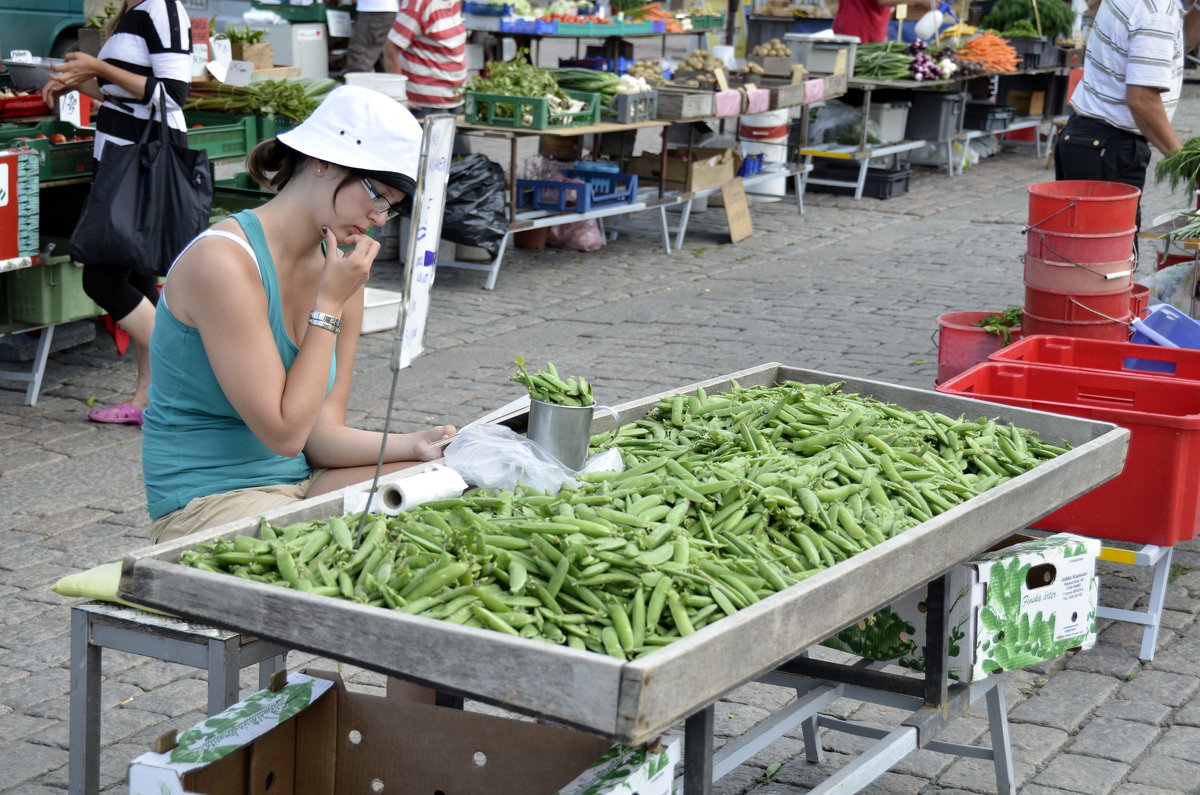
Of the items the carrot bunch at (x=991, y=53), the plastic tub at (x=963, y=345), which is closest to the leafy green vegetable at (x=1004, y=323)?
the plastic tub at (x=963, y=345)

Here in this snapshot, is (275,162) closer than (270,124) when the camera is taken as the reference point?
Yes

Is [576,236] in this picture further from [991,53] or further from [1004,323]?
[991,53]

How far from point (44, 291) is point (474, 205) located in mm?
2998

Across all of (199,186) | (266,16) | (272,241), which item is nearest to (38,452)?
(199,186)

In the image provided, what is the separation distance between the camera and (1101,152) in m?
6.38

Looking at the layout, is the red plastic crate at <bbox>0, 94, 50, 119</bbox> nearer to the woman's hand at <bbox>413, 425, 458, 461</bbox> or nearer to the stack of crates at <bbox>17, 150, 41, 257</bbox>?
the stack of crates at <bbox>17, 150, 41, 257</bbox>

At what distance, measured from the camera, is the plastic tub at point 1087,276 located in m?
5.35

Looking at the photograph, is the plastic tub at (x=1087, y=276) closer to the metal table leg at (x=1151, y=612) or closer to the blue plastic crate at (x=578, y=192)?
the metal table leg at (x=1151, y=612)

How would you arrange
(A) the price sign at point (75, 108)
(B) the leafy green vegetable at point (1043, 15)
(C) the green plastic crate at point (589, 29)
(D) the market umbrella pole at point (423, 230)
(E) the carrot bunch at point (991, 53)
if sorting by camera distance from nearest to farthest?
(D) the market umbrella pole at point (423, 230) < (A) the price sign at point (75, 108) < (C) the green plastic crate at point (589, 29) < (E) the carrot bunch at point (991, 53) < (B) the leafy green vegetable at point (1043, 15)

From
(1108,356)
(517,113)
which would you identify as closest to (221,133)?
(517,113)

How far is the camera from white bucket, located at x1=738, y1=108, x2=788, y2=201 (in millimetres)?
11961

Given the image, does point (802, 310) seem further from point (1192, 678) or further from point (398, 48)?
point (1192, 678)

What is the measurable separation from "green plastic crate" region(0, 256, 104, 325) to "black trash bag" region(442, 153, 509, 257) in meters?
2.62

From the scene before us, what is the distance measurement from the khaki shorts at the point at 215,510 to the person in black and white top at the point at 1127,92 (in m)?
4.55
